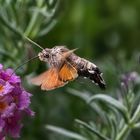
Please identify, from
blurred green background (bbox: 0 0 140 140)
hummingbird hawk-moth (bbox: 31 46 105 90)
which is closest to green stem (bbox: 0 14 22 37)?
blurred green background (bbox: 0 0 140 140)

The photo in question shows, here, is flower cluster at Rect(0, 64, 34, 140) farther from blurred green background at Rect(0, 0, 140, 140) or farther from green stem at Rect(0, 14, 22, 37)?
green stem at Rect(0, 14, 22, 37)

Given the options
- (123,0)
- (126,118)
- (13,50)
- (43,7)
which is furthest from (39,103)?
(123,0)

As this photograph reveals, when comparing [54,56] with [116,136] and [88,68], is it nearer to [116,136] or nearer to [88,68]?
[88,68]

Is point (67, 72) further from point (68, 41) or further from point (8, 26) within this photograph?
point (68, 41)

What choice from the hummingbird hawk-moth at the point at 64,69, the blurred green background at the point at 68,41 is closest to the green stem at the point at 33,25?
the blurred green background at the point at 68,41

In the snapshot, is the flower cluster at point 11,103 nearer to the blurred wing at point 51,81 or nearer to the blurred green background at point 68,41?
the blurred wing at point 51,81

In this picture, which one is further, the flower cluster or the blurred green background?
the blurred green background
